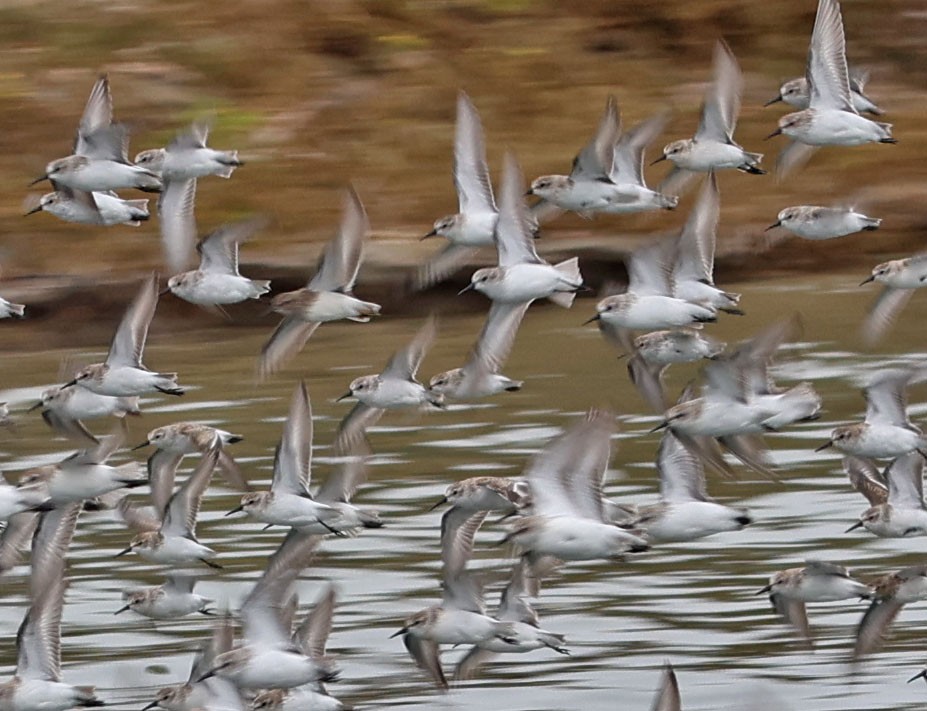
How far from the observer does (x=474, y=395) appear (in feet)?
Result: 42.7

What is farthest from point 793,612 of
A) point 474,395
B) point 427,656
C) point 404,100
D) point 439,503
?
point 404,100

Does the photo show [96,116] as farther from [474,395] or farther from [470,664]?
[470,664]

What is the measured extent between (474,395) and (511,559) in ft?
3.12

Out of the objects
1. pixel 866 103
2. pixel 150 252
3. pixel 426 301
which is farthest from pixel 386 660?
pixel 150 252

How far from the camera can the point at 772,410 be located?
11.0 m

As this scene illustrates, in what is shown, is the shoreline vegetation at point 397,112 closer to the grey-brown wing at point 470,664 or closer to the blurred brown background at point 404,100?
the blurred brown background at point 404,100

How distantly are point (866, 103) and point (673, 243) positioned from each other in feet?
5.96

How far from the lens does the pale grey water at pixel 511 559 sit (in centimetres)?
1102

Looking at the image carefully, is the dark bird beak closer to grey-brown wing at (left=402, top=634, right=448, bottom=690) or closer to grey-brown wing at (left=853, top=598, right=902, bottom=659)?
grey-brown wing at (left=402, top=634, right=448, bottom=690)

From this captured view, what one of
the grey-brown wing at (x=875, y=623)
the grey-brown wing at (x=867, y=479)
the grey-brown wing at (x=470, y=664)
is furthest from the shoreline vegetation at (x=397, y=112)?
the grey-brown wing at (x=875, y=623)

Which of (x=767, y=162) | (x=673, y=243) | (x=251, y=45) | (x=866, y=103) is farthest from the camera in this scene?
(x=251, y=45)

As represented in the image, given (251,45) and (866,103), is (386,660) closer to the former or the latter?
(866,103)

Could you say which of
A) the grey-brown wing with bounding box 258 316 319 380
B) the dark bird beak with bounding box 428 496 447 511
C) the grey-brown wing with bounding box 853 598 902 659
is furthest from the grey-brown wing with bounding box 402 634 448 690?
the grey-brown wing with bounding box 258 316 319 380

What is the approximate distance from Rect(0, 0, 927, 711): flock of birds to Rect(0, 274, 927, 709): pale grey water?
281 millimetres
